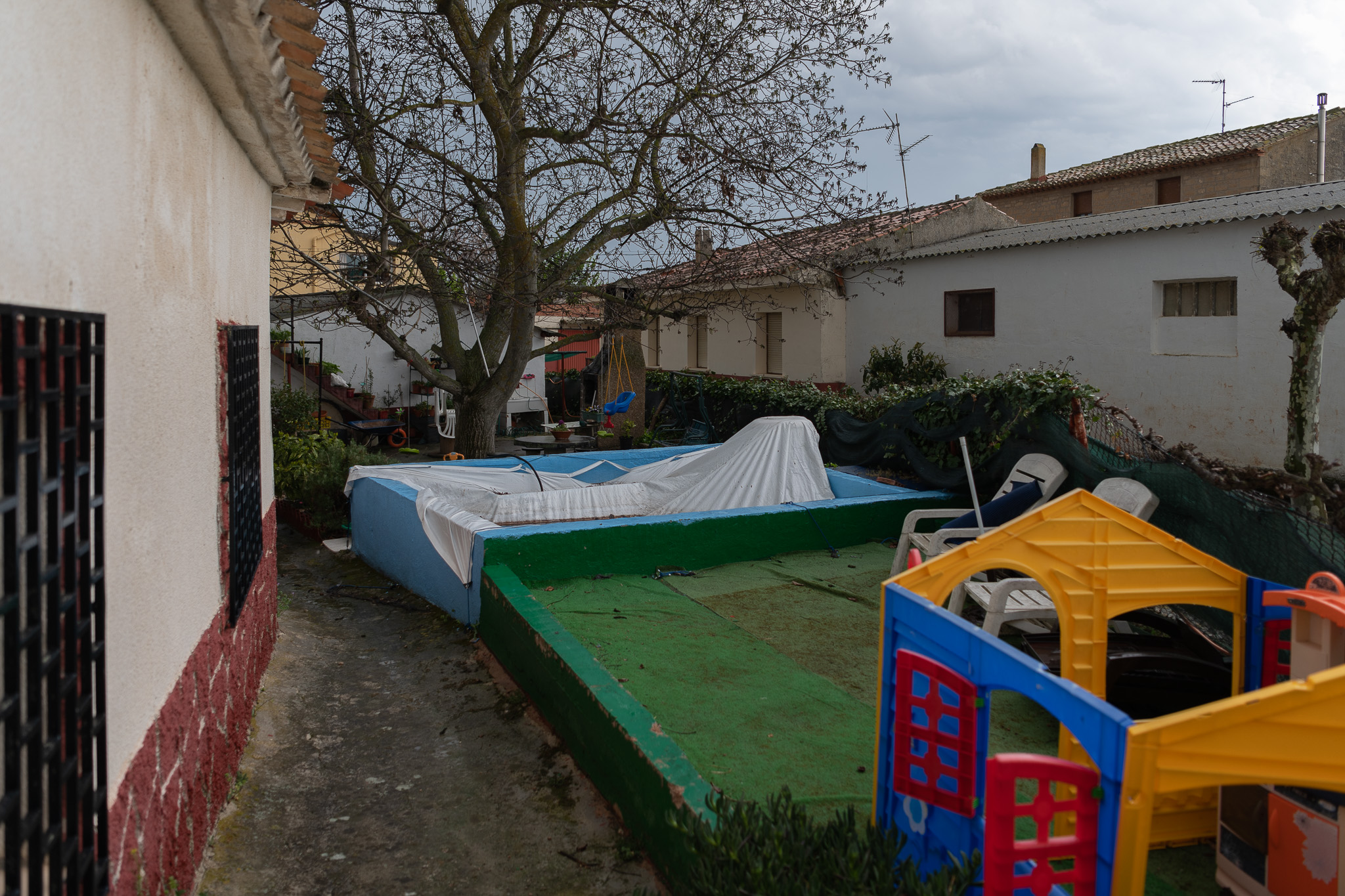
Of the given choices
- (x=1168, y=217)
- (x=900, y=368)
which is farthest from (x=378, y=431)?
(x=1168, y=217)

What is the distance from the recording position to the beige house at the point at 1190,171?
20328 mm

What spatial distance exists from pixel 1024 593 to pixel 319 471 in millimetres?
8089

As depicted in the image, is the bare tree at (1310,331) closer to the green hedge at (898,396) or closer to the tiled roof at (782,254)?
the green hedge at (898,396)

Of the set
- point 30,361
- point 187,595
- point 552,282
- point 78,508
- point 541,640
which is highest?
point 552,282

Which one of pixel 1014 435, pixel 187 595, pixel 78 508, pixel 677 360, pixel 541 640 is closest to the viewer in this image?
pixel 78 508

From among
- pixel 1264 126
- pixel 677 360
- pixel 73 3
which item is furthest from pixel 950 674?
pixel 1264 126

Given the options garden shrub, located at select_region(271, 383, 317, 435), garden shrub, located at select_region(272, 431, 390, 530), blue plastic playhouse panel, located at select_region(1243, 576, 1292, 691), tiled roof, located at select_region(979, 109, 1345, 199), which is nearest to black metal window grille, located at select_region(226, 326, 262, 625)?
blue plastic playhouse panel, located at select_region(1243, 576, 1292, 691)

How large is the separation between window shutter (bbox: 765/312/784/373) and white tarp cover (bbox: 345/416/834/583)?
9776 mm

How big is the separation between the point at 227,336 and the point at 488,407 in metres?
8.05

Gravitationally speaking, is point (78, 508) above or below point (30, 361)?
below

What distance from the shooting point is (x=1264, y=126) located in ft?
72.3

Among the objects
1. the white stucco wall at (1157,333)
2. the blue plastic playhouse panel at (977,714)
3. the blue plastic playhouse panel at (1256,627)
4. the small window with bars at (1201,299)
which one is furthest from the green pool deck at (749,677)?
the small window with bars at (1201,299)

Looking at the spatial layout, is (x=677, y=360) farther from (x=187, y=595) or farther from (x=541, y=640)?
(x=187, y=595)

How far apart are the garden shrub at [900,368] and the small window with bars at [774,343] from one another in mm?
2332
